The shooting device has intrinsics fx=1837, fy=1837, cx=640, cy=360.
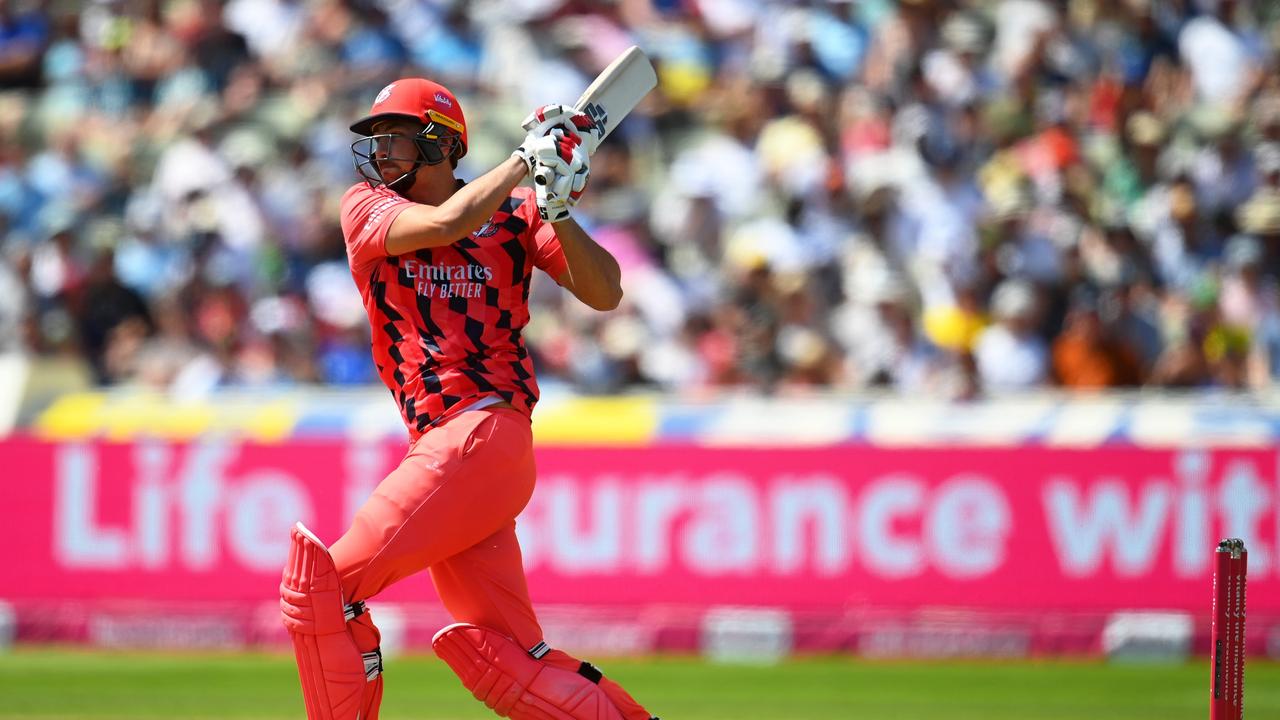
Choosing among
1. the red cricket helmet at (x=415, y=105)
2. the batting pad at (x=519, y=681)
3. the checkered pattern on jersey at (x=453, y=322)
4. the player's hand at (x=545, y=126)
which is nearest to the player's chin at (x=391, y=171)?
the red cricket helmet at (x=415, y=105)

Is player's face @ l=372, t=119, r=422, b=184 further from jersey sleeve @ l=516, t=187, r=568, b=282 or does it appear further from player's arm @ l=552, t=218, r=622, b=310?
player's arm @ l=552, t=218, r=622, b=310

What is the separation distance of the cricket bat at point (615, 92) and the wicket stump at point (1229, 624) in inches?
80.7

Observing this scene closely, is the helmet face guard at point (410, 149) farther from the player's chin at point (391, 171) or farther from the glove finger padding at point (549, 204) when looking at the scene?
the glove finger padding at point (549, 204)

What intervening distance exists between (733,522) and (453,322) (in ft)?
18.6

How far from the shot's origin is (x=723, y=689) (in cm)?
938

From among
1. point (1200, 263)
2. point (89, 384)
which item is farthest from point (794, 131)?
point (89, 384)

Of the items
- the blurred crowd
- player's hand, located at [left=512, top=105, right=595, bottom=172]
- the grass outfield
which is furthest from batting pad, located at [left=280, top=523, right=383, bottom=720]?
the blurred crowd

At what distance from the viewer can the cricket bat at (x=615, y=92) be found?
5.30 metres

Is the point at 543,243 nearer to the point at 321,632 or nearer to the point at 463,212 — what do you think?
the point at 463,212

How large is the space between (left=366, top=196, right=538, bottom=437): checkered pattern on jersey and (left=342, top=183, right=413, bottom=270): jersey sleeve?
90 mm

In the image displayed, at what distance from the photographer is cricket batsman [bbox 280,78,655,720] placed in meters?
5.02

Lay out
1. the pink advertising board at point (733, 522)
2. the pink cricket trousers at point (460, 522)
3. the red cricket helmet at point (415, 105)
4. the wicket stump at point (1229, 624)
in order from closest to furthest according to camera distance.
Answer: the wicket stump at point (1229, 624) → the pink cricket trousers at point (460, 522) → the red cricket helmet at point (415, 105) → the pink advertising board at point (733, 522)

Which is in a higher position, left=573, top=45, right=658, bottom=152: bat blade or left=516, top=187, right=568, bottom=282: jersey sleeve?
left=573, top=45, right=658, bottom=152: bat blade

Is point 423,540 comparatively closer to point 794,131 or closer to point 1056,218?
point 1056,218
